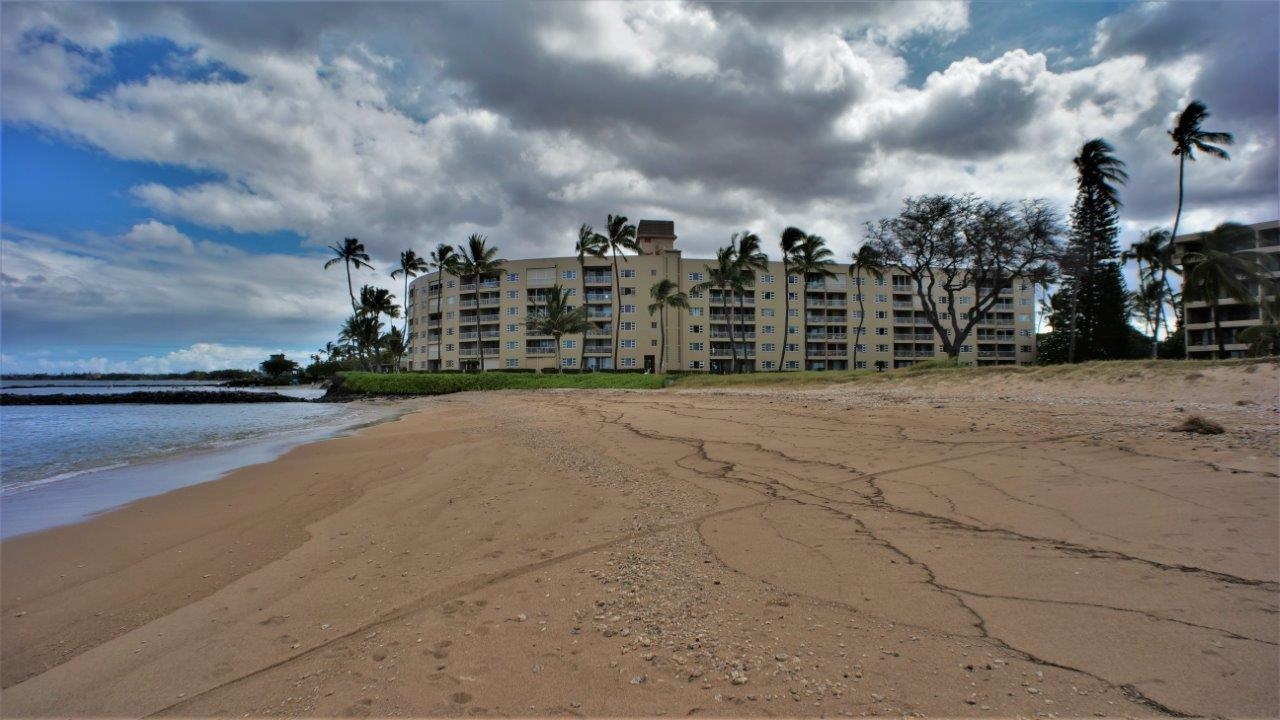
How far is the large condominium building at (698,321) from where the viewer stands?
227ft

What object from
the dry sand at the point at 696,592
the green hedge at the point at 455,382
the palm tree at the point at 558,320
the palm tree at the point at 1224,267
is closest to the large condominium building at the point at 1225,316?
the palm tree at the point at 1224,267

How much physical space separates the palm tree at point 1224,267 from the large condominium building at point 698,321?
35821 millimetres

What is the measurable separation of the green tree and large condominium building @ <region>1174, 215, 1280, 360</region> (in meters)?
150

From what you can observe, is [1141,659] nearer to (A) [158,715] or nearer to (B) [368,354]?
(A) [158,715]

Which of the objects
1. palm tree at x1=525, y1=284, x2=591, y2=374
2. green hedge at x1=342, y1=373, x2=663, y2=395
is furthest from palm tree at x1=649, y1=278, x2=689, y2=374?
green hedge at x1=342, y1=373, x2=663, y2=395

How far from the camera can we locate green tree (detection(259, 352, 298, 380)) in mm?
120100

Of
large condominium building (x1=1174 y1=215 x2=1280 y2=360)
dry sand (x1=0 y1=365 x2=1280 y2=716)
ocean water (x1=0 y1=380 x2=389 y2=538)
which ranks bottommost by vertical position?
ocean water (x1=0 y1=380 x2=389 y2=538)

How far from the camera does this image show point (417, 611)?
152 inches

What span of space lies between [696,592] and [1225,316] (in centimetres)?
8133

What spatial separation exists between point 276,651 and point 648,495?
427 cm

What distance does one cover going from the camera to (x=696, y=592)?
3941 mm

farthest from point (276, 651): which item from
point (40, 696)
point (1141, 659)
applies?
point (1141, 659)

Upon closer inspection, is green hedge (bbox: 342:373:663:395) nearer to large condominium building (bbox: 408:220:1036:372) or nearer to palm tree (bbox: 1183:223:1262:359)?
large condominium building (bbox: 408:220:1036:372)

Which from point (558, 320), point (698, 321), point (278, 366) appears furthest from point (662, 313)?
point (278, 366)
